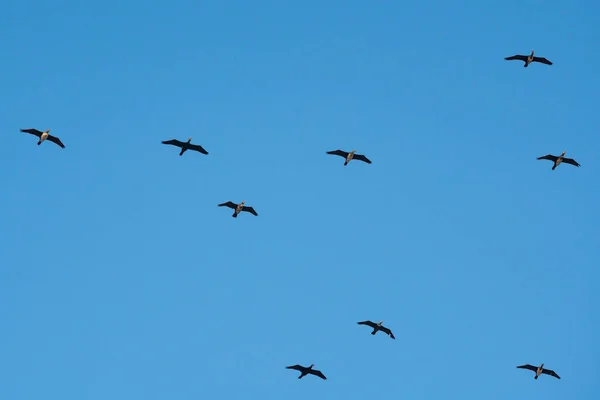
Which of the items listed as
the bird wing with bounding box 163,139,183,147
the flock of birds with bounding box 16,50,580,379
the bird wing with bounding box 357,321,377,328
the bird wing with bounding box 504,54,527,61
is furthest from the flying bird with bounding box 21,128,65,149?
the bird wing with bounding box 504,54,527,61

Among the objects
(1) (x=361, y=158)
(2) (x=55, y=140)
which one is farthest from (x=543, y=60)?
(2) (x=55, y=140)

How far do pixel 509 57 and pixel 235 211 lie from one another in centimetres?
3548

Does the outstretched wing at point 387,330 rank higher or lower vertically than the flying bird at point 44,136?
lower

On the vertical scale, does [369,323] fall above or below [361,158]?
below

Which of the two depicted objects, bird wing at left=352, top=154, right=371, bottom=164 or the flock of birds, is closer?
the flock of birds

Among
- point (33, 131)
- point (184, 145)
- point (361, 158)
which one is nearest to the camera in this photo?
point (33, 131)

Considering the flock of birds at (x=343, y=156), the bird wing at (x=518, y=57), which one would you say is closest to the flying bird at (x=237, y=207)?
the flock of birds at (x=343, y=156)

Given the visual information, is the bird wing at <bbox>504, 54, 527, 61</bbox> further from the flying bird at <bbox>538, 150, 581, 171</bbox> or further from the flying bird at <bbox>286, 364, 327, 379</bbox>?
the flying bird at <bbox>286, 364, 327, 379</bbox>

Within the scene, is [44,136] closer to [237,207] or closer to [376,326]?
[237,207]

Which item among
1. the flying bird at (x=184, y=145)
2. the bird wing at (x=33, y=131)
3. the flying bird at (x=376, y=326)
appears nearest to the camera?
the bird wing at (x=33, y=131)

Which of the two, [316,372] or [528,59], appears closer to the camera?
[316,372]

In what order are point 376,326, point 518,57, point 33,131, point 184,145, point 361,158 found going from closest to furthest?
point 33,131 → point 184,145 → point 376,326 → point 361,158 → point 518,57

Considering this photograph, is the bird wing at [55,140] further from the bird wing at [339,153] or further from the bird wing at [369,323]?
the bird wing at [369,323]

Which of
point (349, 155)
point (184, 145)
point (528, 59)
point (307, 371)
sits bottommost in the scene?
point (307, 371)
